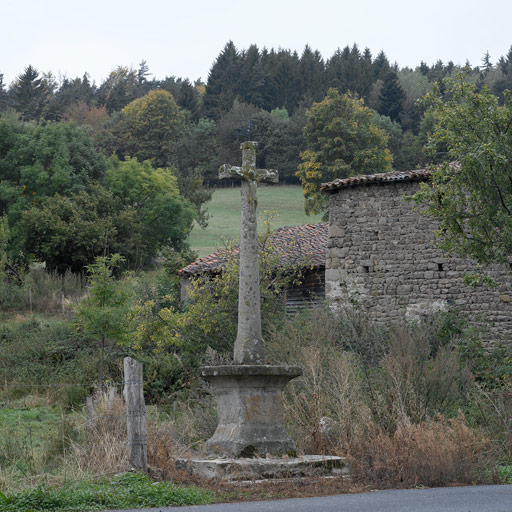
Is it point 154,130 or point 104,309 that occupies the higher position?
point 154,130

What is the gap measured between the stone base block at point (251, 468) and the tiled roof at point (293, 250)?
41.4 feet

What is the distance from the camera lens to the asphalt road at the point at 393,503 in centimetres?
704

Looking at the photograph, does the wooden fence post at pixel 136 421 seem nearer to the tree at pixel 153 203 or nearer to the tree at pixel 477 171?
the tree at pixel 477 171

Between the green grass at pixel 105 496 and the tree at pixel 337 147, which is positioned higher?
the tree at pixel 337 147

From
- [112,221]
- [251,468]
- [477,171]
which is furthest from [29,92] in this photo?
[251,468]

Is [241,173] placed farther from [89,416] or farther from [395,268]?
[395,268]

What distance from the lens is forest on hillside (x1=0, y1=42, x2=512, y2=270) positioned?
37.4m

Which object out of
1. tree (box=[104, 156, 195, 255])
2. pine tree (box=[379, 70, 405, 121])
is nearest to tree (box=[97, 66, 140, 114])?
pine tree (box=[379, 70, 405, 121])

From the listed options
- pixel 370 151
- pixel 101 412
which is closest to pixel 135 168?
pixel 370 151

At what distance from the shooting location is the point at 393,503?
739cm

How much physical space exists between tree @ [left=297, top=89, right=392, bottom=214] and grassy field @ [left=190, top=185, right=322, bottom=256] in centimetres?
698

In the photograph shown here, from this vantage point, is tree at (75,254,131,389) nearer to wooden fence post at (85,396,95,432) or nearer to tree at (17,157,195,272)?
wooden fence post at (85,396,95,432)

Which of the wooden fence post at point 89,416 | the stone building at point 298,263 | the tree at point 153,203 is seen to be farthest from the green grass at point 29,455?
the tree at point 153,203

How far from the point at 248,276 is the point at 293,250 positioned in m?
14.6
